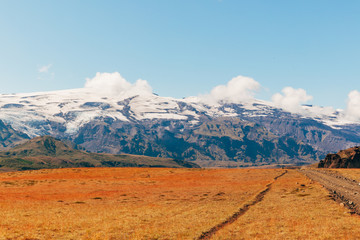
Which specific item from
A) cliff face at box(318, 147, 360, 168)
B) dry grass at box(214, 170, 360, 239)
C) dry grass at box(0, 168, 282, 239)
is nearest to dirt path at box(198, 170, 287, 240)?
dry grass at box(0, 168, 282, 239)

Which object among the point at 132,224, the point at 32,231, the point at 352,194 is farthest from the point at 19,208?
the point at 352,194

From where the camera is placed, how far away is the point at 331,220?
32.6 m

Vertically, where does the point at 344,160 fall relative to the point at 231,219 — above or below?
above

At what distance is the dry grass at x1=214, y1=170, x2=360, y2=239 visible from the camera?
28.4 meters

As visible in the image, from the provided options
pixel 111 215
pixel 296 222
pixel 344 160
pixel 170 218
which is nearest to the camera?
pixel 296 222

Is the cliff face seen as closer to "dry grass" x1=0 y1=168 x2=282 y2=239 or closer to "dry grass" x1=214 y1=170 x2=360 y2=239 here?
"dry grass" x1=0 y1=168 x2=282 y2=239

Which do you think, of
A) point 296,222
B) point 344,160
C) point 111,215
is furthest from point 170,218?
point 344,160

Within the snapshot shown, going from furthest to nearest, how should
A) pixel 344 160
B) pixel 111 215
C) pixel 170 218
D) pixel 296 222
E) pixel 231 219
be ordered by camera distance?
pixel 344 160 → pixel 111 215 → pixel 170 218 → pixel 231 219 → pixel 296 222

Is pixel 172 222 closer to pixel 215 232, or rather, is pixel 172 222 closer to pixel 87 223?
pixel 215 232

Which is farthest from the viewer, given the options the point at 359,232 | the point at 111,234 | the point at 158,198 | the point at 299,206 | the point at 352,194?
the point at 158,198

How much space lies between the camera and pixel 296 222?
33.1 metres

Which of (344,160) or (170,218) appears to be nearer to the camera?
(170,218)

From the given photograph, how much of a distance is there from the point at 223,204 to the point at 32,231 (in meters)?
26.9

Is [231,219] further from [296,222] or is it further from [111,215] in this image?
[111,215]
